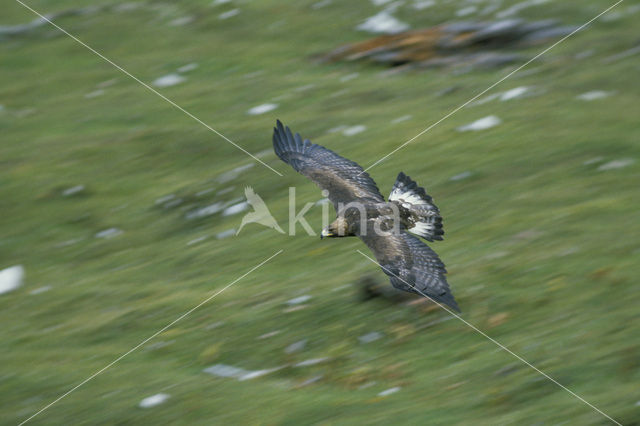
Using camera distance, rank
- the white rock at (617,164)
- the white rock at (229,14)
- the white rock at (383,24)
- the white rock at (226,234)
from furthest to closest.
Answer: the white rock at (229,14)
the white rock at (383,24)
the white rock at (226,234)
the white rock at (617,164)

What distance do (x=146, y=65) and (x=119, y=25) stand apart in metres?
2.25

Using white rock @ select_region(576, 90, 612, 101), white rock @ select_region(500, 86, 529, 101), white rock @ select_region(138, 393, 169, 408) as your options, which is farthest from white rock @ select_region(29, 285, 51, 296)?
white rock @ select_region(576, 90, 612, 101)

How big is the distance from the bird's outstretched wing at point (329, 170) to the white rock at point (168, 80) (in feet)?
17.9

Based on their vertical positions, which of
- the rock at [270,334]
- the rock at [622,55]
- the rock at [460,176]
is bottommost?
the rock at [270,334]

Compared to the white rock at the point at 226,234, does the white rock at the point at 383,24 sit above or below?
above

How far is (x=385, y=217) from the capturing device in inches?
354

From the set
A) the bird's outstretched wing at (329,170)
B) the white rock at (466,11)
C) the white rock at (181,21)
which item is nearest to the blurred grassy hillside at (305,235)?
the white rock at (466,11)

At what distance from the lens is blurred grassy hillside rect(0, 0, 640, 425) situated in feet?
24.4

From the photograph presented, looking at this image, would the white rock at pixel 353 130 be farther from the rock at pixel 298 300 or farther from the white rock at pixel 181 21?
the white rock at pixel 181 21

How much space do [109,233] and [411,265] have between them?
4.90 meters

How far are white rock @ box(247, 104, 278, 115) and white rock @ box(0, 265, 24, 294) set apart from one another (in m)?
4.53

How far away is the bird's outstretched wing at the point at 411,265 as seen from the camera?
25.0 ft
